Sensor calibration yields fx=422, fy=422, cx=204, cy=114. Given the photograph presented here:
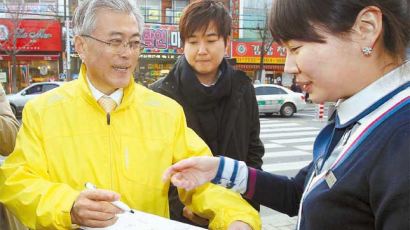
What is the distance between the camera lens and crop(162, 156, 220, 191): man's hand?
1.51 m

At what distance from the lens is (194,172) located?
153cm

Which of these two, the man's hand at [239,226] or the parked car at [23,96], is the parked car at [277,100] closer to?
the parked car at [23,96]

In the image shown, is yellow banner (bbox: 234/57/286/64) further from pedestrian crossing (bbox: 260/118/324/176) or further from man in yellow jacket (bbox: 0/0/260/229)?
man in yellow jacket (bbox: 0/0/260/229)

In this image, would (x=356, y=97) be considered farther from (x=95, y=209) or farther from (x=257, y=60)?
(x=257, y=60)

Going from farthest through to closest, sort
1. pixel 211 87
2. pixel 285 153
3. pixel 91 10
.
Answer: pixel 285 153, pixel 211 87, pixel 91 10

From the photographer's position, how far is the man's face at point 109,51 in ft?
5.98

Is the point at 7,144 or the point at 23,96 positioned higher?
the point at 7,144

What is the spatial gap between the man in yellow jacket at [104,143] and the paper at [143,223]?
0.11 ft

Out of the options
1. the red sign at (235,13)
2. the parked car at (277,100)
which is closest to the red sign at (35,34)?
the red sign at (235,13)

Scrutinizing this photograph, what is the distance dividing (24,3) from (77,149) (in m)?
22.5

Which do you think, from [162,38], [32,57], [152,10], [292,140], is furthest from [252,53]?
[292,140]

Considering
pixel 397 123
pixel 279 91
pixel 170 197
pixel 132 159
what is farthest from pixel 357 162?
pixel 279 91

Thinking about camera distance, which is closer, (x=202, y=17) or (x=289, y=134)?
(x=202, y=17)

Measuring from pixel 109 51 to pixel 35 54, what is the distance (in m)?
21.9
